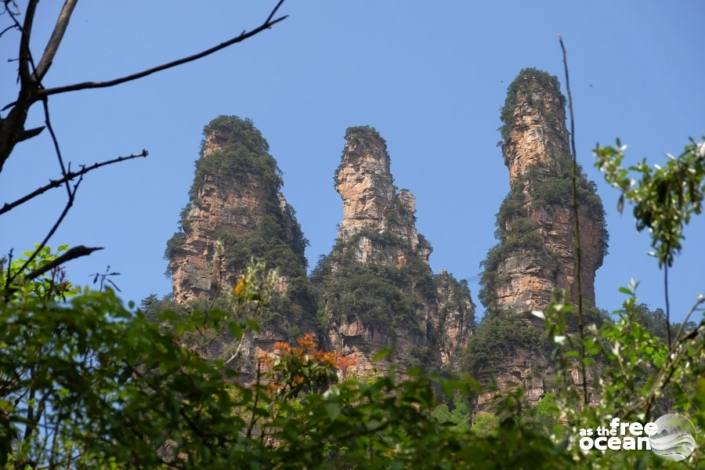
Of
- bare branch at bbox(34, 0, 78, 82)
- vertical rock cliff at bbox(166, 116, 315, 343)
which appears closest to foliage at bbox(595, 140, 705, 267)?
bare branch at bbox(34, 0, 78, 82)

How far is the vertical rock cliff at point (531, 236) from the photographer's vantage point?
6669 cm

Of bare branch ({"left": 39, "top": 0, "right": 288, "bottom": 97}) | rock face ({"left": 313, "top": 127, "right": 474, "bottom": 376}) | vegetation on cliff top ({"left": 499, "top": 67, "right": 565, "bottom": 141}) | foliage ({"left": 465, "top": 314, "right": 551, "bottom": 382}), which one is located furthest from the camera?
vegetation on cliff top ({"left": 499, "top": 67, "right": 565, "bottom": 141})

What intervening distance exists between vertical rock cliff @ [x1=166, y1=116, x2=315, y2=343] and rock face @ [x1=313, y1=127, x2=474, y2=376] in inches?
129

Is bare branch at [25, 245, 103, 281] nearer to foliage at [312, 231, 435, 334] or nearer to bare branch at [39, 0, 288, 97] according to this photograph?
bare branch at [39, 0, 288, 97]

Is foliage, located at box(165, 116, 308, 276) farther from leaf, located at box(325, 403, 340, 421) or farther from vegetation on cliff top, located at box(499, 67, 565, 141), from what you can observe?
leaf, located at box(325, 403, 340, 421)

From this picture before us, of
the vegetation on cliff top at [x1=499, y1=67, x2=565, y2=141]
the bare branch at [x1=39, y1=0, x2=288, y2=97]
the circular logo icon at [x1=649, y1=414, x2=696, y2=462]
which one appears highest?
the vegetation on cliff top at [x1=499, y1=67, x2=565, y2=141]

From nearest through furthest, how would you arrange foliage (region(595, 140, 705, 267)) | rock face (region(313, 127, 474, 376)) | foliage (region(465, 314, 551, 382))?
foliage (region(595, 140, 705, 267))
foliage (region(465, 314, 551, 382))
rock face (region(313, 127, 474, 376))

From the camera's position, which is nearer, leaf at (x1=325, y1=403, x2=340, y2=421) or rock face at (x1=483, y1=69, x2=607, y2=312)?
leaf at (x1=325, y1=403, x2=340, y2=421)

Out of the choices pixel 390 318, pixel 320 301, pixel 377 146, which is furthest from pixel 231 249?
pixel 377 146

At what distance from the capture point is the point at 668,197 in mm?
4031

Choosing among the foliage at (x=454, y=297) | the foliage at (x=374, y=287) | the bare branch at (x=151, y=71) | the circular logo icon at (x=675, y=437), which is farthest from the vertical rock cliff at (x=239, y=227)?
the bare branch at (x=151, y=71)

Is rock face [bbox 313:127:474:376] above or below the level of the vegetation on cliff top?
below

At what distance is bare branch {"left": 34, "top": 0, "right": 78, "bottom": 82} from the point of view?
286cm

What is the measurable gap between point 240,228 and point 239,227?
0.13 m
